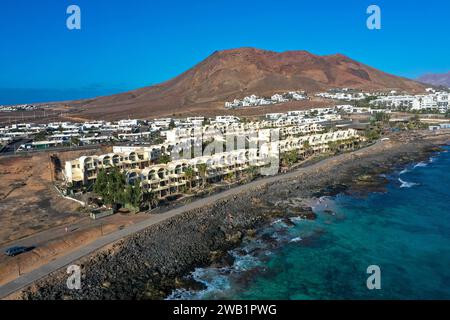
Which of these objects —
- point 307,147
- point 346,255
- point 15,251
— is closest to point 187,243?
point 15,251

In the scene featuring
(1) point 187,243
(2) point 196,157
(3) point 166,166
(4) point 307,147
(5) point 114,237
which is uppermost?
(2) point 196,157

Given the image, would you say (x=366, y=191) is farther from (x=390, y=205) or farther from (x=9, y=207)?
(x=9, y=207)

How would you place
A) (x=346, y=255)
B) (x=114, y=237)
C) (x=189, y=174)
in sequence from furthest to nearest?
(x=189, y=174) → (x=346, y=255) → (x=114, y=237)

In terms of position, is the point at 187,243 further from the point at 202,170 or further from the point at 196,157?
the point at 196,157

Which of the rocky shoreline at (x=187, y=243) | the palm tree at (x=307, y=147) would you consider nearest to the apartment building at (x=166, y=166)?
the palm tree at (x=307, y=147)

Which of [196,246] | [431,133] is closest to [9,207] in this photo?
[196,246]

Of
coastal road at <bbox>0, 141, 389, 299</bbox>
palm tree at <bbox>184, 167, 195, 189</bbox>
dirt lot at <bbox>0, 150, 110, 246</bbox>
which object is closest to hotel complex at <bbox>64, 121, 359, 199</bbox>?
palm tree at <bbox>184, 167, 195, 189</bbox>

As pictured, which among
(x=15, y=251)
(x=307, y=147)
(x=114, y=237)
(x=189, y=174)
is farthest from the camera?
(x=307, y=147)

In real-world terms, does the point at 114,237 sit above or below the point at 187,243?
above
